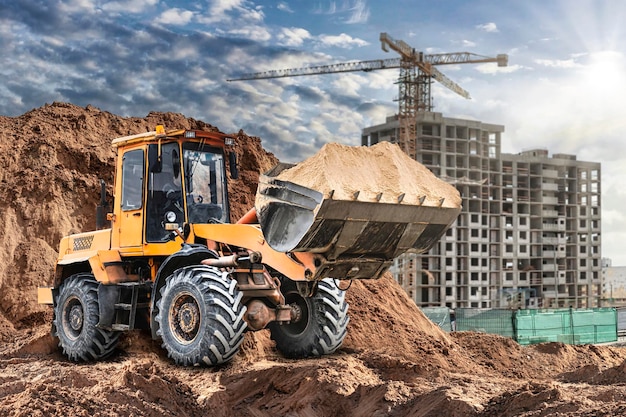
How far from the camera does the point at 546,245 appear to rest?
98.1 metres

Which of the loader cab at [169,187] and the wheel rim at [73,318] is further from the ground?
the loader cab at [169,187]

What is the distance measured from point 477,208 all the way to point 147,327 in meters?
81.4

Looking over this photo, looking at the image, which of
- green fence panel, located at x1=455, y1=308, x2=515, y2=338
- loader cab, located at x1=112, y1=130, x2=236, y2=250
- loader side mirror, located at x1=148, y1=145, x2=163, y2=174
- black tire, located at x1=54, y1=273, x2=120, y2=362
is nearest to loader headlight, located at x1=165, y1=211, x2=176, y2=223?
loader cab, located at x1=112, y1=130, x2=236, y2=250

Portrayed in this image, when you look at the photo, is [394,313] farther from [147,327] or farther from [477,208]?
[477,208]

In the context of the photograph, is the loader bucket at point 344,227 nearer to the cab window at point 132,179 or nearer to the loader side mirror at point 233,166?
the loader side mirror at point 233,166

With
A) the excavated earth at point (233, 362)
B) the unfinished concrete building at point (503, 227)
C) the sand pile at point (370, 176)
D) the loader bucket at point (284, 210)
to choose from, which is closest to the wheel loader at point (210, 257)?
the loader bucket at point (284, 210)

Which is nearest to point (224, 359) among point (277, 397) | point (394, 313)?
point (277, 397)

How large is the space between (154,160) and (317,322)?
3744 millimetres

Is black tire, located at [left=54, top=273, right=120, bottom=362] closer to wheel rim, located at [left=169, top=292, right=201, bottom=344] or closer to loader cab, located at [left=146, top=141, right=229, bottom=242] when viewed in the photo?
loader cab, located at [left=146, top=141, right=229, bottom=242]

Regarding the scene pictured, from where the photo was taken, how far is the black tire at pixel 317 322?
12.2 meters

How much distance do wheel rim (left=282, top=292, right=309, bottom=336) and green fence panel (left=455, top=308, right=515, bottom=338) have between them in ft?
42.0

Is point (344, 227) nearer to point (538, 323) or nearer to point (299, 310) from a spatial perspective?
point (299, 310)

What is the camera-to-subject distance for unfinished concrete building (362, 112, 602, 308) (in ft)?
286

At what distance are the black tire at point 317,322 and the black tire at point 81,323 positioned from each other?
10.1 ft
